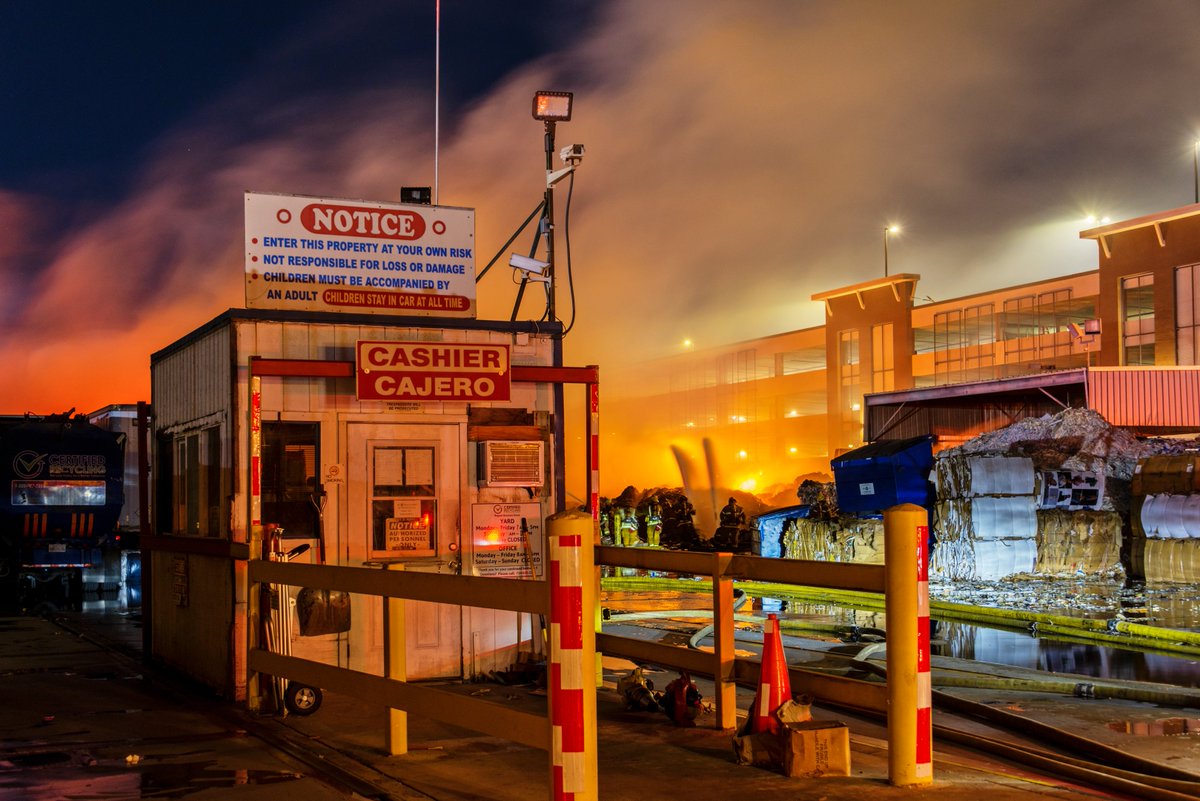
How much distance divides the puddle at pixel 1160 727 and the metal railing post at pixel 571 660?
4789mm

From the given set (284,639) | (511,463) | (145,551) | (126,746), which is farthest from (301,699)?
(145,551)

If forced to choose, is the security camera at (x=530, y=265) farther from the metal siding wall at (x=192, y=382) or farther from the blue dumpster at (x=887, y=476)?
the blue dumpster at (x=887, y=476)

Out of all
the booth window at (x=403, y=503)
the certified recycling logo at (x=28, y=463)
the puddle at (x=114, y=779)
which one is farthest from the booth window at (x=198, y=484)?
the certified recycling logo at (x=28, y=463)

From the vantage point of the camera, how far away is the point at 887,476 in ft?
90.0

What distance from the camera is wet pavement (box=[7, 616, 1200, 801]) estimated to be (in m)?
6.28

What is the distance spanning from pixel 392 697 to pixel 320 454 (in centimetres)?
356

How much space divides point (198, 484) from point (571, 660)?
21.7 feet

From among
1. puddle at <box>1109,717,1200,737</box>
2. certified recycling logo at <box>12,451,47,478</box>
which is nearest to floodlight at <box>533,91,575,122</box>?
puddle at <box>1109,717,1200,737</box>

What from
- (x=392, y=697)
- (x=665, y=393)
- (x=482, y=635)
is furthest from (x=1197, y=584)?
(x=665, y=393)

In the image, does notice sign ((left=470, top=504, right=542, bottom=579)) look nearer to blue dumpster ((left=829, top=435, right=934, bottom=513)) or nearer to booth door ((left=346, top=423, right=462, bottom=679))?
booth door ((left=346, top=423, right=462, bottom=679))

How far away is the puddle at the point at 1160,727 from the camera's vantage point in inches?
323

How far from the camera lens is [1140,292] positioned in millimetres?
47406

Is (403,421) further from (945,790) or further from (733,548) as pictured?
(733,548)

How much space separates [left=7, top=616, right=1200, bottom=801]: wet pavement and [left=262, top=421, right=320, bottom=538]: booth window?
144cm
